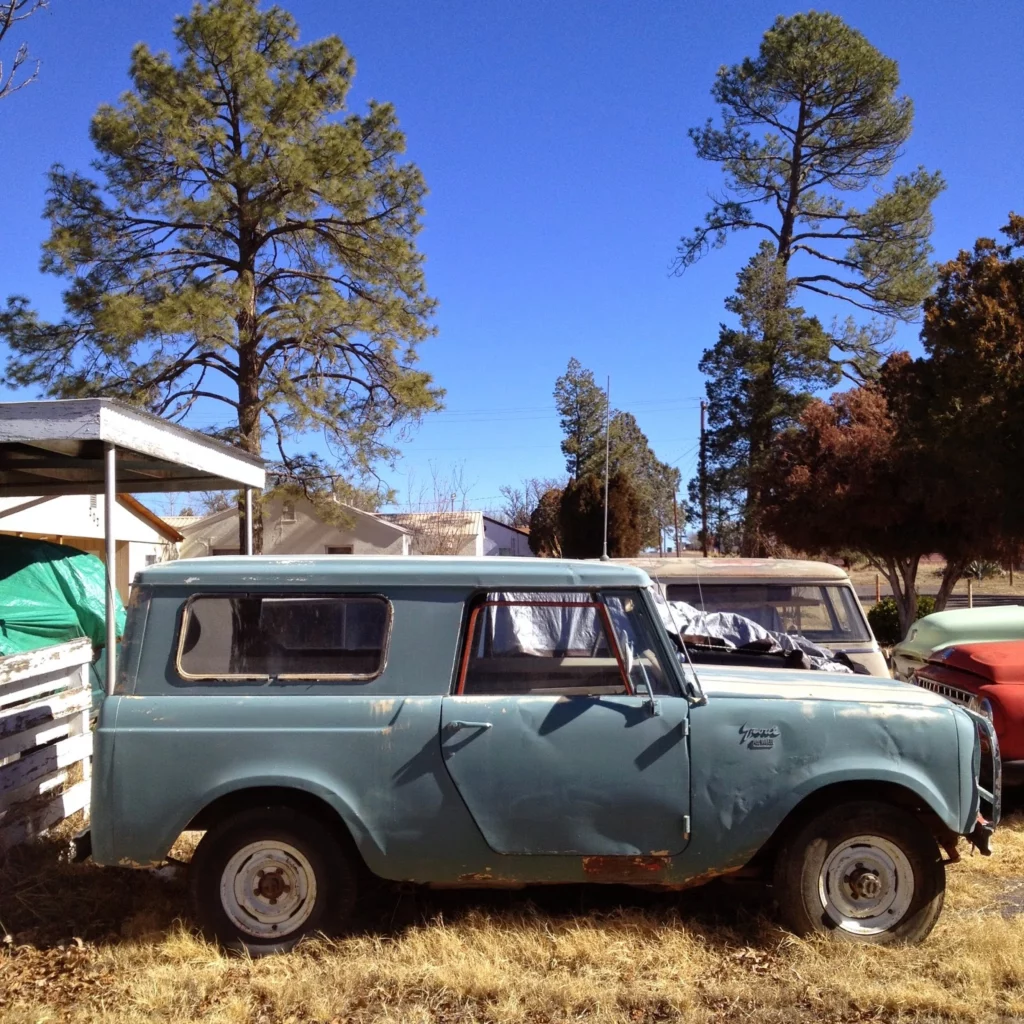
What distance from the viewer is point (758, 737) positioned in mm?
4383

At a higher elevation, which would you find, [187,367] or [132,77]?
[132,77]

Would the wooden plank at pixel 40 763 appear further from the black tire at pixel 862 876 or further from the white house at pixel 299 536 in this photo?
the white house at pixel 299 536

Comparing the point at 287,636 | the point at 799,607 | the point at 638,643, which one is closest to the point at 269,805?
the point at 287,636

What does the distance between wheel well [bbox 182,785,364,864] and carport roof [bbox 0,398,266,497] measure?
8.21ft

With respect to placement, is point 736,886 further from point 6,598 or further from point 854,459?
point 854,459

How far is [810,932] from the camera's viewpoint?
4.42 metres

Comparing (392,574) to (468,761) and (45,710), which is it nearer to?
(468,761)

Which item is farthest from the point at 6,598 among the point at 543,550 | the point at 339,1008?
the point at 543,550

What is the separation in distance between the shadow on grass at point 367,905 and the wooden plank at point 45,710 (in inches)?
29.3

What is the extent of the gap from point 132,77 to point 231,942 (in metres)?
19.0

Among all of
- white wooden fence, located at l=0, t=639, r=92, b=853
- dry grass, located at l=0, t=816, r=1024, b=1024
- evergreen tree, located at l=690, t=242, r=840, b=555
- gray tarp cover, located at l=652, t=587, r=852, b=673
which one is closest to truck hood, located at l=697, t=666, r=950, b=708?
gray tarp cover, located at l=652, t=587, r=852, b=673

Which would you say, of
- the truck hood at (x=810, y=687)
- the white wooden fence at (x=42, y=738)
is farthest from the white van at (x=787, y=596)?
the white wooden fence at (x=42, y=738)

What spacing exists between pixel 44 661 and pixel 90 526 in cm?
1285

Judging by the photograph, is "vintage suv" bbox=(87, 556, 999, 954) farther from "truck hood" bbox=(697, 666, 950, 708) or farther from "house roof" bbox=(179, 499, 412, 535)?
"house roof" bbox=(179, 499, 412, 535)
